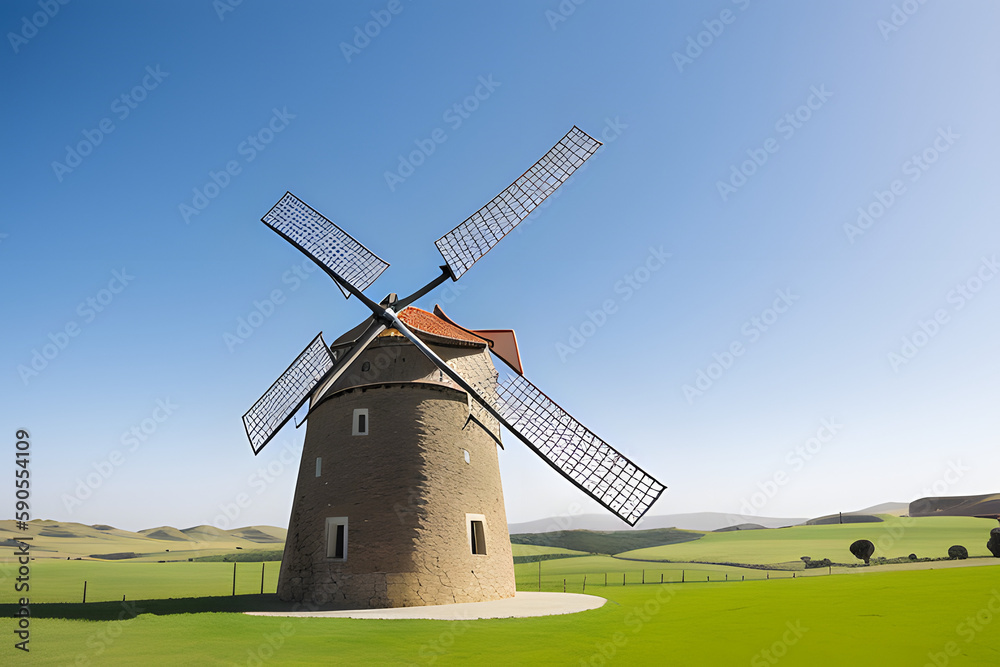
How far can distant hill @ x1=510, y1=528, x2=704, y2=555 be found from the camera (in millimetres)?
77875

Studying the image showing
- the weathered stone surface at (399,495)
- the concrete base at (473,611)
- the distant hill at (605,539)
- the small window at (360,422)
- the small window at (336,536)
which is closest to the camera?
the concrete base at (473,611)

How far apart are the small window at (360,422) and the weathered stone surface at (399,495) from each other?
0.18m

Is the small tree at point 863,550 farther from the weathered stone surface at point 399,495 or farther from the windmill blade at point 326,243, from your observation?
the windmill blade at point 326,243

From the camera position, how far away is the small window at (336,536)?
17609mm

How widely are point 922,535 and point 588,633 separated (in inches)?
2429

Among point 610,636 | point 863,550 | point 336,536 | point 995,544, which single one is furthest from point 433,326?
point 863,550

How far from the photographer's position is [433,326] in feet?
68.8

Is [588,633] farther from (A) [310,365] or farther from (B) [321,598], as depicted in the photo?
(A) [310,365]

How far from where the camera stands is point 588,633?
38.7 feet

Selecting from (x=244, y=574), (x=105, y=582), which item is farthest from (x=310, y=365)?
(x=244, y=574)

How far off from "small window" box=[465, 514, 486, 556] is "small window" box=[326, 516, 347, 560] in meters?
3.78

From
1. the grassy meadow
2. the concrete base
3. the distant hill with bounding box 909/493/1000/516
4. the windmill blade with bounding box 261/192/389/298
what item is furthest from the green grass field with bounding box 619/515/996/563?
the windmill blade with bounding box 261/192/389/298

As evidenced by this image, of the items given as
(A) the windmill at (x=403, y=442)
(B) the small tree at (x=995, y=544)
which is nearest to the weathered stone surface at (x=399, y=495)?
(A) the windmill at (x=403, y=442)

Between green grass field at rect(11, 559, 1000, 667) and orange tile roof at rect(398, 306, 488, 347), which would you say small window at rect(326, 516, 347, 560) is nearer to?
green grass field at rect(11, 559, 1000, 667)
